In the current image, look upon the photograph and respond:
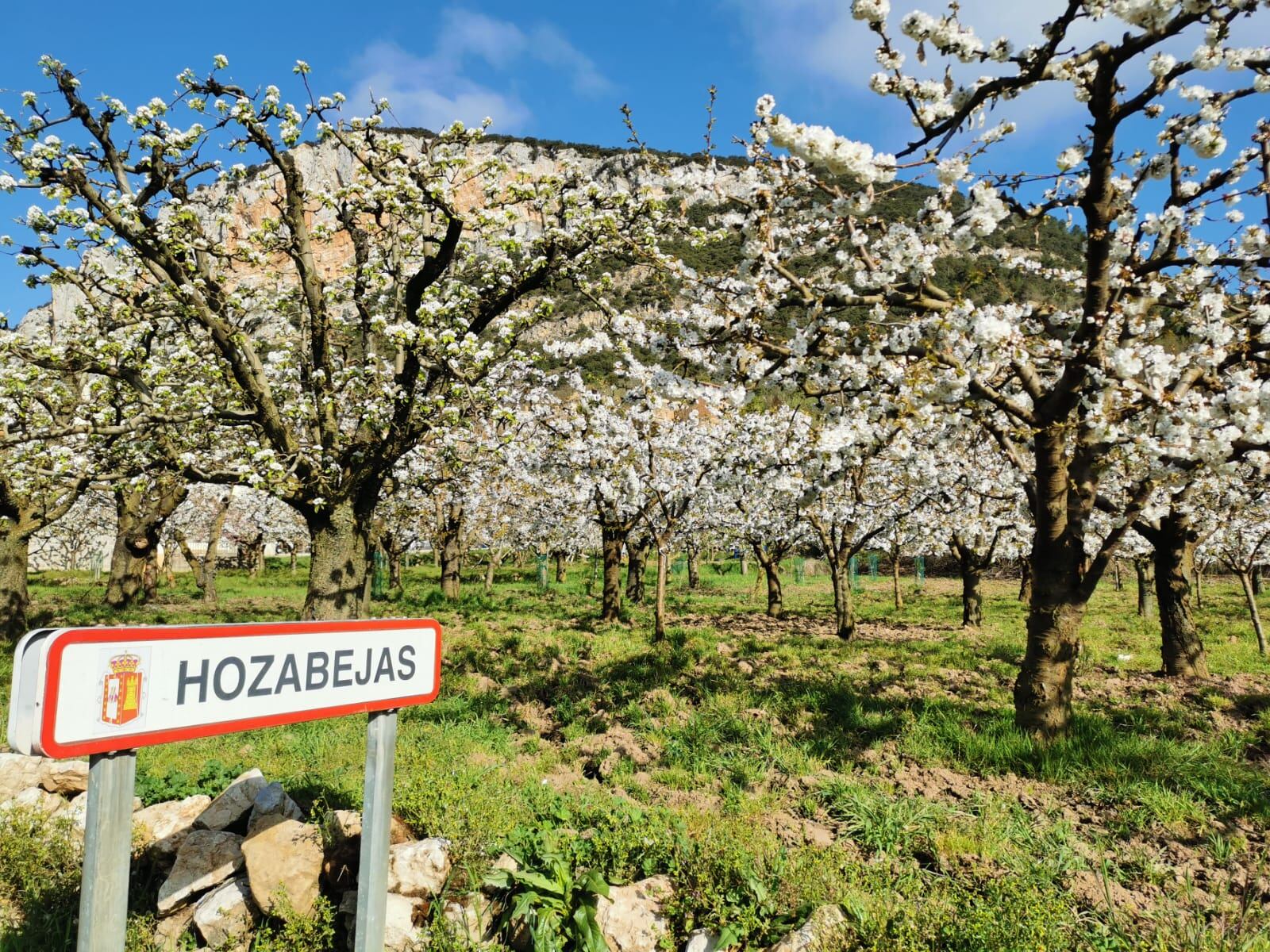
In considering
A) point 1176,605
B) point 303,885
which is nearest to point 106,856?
point 303,885

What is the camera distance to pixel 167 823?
5.02 meters

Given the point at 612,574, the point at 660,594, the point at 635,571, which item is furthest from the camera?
the point at 635,571

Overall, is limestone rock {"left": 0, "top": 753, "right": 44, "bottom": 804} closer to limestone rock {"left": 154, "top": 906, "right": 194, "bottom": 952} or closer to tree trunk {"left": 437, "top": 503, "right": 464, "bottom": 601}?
limestone rock {"left": 154, "top": 906, "right": 194, "bottom": 952}

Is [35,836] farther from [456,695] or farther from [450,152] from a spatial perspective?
[450,152]

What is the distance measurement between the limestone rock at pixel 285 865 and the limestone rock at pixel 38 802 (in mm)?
2205

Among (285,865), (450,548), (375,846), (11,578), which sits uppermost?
(450,548)

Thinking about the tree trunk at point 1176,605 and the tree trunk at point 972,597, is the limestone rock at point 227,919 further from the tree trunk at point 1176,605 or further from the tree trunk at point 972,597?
the tree trunk at point 972,597

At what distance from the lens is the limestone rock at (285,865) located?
407 centimetres

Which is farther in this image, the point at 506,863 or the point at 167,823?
the point at 167,823

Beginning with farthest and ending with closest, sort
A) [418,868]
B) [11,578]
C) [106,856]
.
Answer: [11,578] < [418,868] < [106,856]

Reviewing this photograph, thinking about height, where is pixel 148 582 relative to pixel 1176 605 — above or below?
below

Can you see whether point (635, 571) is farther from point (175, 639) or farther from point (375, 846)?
point (175, 639)

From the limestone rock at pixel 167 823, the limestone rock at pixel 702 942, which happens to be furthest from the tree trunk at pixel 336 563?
the limestone rock at pixel 702 942

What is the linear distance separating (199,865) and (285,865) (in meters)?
0.74
